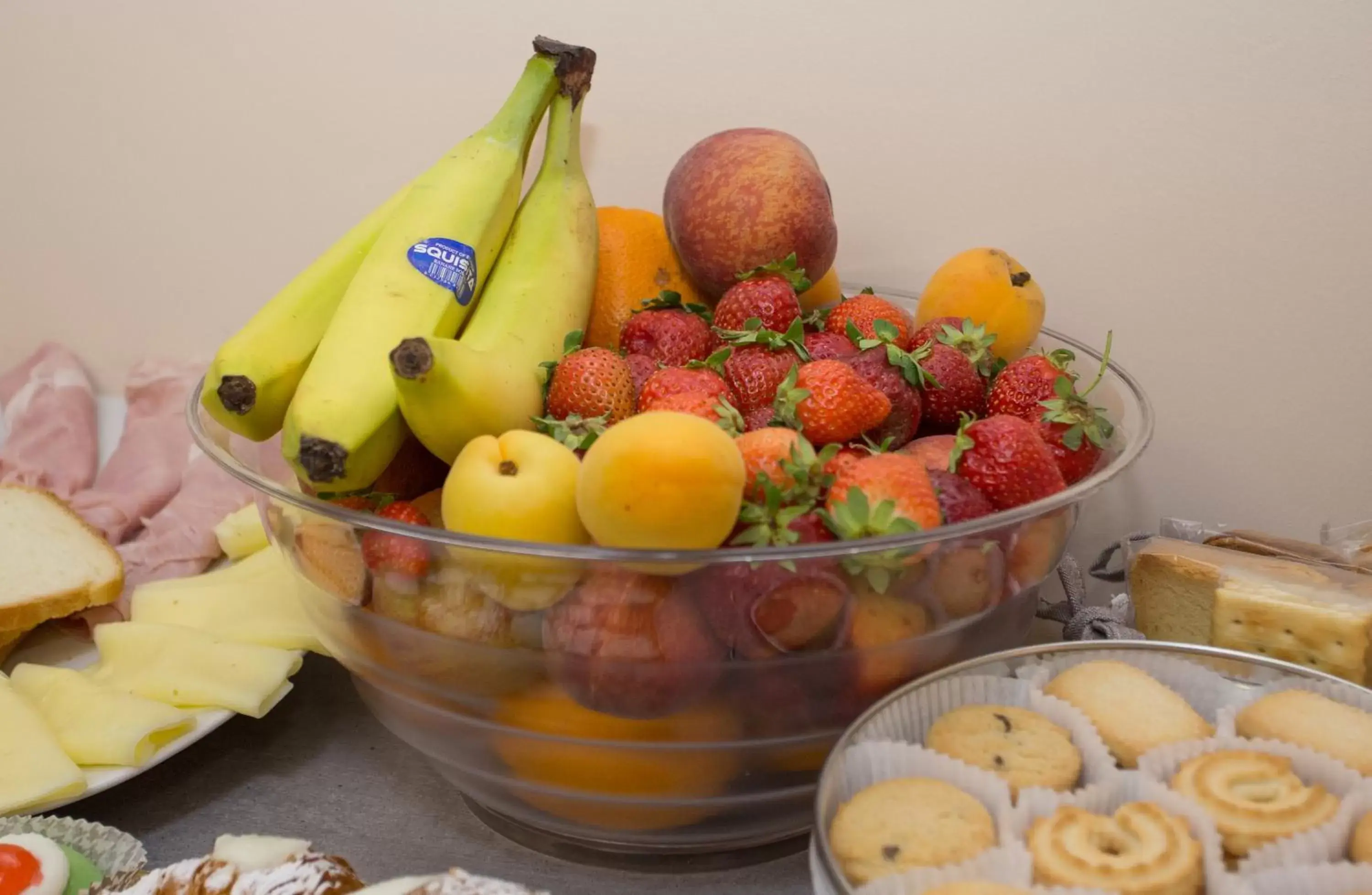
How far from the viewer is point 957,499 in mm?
598

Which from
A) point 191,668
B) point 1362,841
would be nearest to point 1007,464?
point 1362,841

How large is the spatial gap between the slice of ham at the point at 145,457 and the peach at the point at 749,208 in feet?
2.03

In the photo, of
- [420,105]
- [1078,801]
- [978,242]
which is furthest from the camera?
[420,105]

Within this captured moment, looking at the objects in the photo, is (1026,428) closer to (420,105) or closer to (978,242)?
(978,242)

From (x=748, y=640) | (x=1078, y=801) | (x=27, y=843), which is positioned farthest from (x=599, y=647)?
(x=27, y=843)

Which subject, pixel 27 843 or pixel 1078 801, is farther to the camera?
pixel 27 843

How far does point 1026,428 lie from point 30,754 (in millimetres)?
676

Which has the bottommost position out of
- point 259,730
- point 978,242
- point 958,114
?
point 259,730

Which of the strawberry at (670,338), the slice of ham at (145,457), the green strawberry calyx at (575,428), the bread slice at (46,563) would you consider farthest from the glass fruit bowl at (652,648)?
the slice of ham at (145,457)

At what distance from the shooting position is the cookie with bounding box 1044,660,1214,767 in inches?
21.7

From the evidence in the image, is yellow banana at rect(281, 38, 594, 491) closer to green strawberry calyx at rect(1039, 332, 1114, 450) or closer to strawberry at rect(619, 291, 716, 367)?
strawberry at rect(619, 291, 716, 367)

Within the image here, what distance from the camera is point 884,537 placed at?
20.6 inches

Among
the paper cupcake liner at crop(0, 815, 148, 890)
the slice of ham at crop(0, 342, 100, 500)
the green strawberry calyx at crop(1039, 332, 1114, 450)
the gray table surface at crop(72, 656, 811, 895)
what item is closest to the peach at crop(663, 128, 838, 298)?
the green strawberry calyx at crop(1039, 332, 1114, 450)

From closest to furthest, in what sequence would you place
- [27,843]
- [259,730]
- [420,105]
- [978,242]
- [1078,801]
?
[1078,801] → [27,843] → [259,730] → [978,242] → [420,105]
